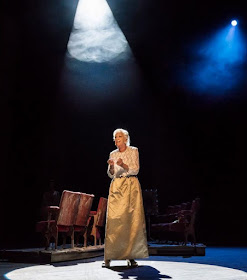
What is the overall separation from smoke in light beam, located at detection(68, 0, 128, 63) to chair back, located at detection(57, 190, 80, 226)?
5.11 meters

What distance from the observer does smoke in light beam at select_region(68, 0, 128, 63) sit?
31.3 ft

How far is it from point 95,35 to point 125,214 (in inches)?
259

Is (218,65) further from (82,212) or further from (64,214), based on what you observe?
(64,214)

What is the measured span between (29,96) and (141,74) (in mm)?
2773

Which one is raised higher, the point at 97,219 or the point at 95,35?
the point at 95,35

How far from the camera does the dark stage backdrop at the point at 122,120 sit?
9211 mm

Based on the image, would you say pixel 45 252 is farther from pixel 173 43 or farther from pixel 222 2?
pixel 222 2

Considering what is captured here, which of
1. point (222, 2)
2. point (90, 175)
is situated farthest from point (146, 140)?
point (222, 2)

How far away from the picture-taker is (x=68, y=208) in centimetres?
522

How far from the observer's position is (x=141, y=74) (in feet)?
32.1

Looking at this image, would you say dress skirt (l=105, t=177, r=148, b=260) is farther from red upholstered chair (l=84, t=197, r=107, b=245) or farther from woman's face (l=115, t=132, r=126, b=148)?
red upholstered chair (l=84, t=197, r=107, b=245)

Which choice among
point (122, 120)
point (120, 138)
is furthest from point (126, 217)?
point (122, 120)

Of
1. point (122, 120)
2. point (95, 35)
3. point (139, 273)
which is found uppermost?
point (95, 35)

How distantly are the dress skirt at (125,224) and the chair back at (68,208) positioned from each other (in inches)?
46.5
